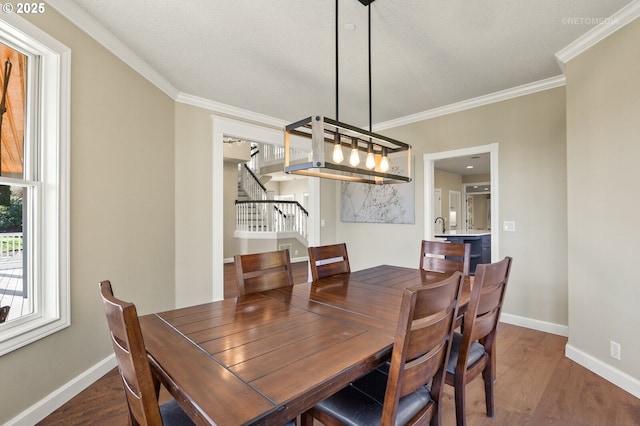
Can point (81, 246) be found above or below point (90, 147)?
below

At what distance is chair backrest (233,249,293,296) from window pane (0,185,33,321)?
1.31 metres

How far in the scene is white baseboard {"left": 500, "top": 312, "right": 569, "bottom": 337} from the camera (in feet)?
10.3

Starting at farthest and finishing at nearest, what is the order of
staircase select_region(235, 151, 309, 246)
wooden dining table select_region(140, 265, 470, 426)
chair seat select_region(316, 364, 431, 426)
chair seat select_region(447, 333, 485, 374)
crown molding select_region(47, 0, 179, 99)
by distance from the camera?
staircase select_region(235, 151, 309, 246) < crown molding select_region(47, 0, 179, 99) < chair seat select_region(447, 333, 485, 374) < chair seat select_region(316, 364, 431, 426) < wooden dining table select_region(140, 265, 470, 426)

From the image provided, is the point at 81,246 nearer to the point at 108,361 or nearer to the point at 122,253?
the point at 122,253

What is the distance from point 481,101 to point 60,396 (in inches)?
186

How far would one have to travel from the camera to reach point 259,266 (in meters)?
2.12

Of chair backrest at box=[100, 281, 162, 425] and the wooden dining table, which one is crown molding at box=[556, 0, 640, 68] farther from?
chair backrest at box=[100, 281, 162, 425]

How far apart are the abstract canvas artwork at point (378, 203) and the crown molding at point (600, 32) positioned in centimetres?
206

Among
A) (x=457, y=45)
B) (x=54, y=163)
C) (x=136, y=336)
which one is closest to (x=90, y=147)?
(x=54, y=163)

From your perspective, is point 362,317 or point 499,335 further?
point 499,335

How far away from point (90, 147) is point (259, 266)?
62.9 inches

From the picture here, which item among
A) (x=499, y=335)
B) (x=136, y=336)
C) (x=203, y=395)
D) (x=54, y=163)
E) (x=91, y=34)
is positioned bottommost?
(x=499, y=335)

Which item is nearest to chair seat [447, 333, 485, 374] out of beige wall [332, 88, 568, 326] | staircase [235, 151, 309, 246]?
beige wall [332, 88, 568, 326]

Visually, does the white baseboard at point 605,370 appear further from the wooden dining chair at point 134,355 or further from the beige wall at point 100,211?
the beige wall at point 100,211
